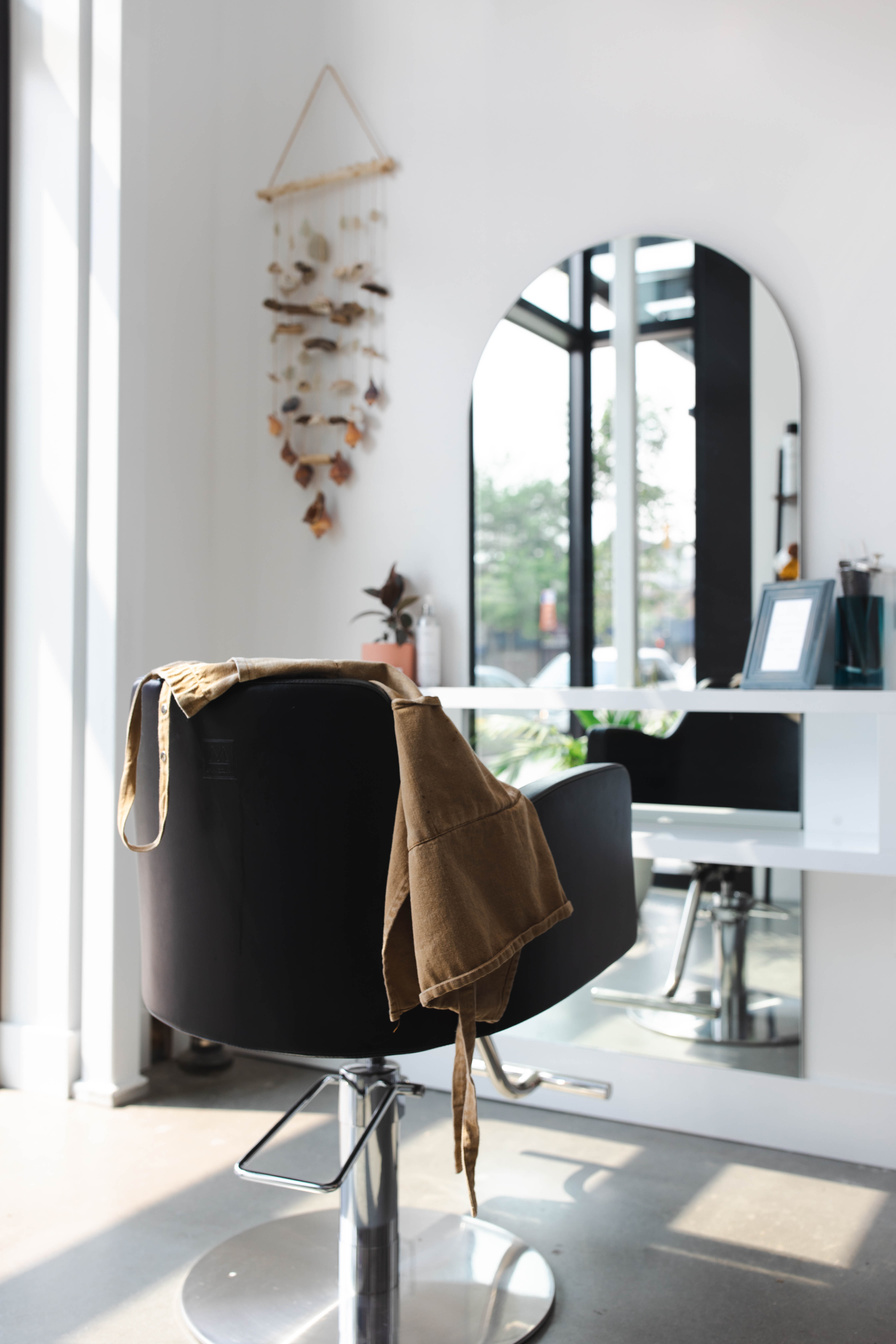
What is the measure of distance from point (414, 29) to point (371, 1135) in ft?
8.19

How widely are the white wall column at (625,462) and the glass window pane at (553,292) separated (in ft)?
0.35

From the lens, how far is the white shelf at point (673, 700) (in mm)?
2053

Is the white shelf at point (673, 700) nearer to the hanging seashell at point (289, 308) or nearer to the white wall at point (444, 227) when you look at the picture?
the white wall at point (444, 227)

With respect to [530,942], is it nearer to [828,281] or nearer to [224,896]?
[224,896]

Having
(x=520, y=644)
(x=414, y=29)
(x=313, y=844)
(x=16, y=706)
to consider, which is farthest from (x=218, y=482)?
(x=313, y=844)

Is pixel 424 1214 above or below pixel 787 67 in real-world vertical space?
below

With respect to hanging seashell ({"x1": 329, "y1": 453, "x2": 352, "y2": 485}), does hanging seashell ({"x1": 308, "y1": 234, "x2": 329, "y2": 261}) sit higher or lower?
higher

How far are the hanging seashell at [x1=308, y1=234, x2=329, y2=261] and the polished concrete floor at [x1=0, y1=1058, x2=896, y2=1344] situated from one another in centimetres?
207

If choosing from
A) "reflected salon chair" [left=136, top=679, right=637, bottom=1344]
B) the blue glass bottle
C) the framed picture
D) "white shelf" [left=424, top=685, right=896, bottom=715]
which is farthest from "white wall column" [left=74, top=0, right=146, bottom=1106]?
the blue glass bottle

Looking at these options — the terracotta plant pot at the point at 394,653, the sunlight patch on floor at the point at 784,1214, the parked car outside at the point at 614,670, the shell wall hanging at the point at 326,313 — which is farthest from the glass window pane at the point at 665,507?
the sunlight patch on floor at the point at 784,1214

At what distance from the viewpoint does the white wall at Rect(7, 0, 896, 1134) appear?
89.1 inches

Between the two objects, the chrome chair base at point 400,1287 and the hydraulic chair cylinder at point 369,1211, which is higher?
the hydraulic chair cylinder at point 369,1211

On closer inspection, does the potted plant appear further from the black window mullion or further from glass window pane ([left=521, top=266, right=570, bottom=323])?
glass window pane ([left=521, top=266, right=570, bottom=323])

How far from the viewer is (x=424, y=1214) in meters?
1.95
